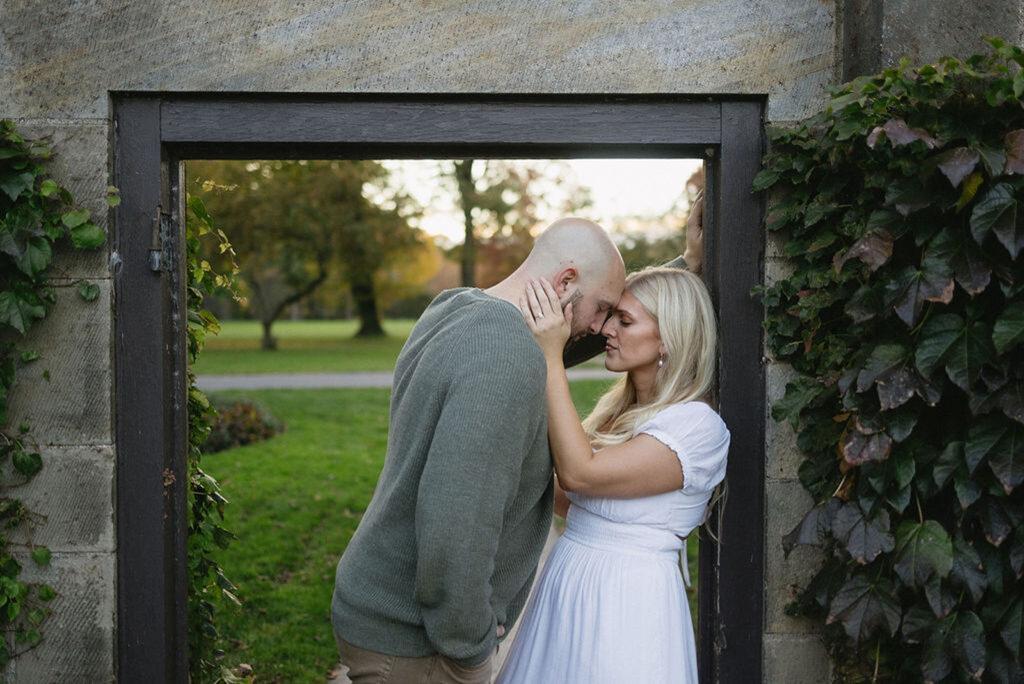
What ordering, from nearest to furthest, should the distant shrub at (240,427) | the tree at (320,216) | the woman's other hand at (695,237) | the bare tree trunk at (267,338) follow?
the woman's other hand at (695,237) < the distant shrub at (240,427) < the tree at (320,216) < the bare tree trunk at (267,338)

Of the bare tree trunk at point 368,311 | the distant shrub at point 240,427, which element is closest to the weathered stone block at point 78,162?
the distant shrub at point 240,427

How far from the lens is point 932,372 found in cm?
222

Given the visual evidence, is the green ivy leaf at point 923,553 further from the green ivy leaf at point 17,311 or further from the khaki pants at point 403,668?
the green ivy leaf at point 17,311

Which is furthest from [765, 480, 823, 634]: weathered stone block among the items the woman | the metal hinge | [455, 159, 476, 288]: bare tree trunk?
[455, 159, 476, 288]: bare tree trunk

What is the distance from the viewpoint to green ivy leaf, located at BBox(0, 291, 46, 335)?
258cm

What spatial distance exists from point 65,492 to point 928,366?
2.49m

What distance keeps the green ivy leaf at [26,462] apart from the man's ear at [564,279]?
1.65 m

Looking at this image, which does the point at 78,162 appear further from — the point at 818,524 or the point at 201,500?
the point at 818,524

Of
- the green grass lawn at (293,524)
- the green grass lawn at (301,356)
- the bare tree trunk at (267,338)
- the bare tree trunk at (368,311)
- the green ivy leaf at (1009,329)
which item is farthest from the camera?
the bare tree trunk at (368,311)

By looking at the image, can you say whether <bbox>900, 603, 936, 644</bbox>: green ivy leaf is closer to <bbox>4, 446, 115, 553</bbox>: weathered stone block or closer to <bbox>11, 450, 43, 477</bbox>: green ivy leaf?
<bbox>4, 446, 115, 553</bbox>: weathered stone block

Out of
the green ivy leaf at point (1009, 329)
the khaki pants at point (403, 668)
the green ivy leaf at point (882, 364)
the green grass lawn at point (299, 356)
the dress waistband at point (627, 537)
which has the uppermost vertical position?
the green ivy leaf at point (1009, 329)

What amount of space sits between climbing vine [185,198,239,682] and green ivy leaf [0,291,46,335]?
0.77 meters

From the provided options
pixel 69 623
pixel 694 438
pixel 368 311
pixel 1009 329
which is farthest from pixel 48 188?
pixel 368 311

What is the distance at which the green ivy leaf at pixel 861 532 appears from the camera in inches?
90.6
